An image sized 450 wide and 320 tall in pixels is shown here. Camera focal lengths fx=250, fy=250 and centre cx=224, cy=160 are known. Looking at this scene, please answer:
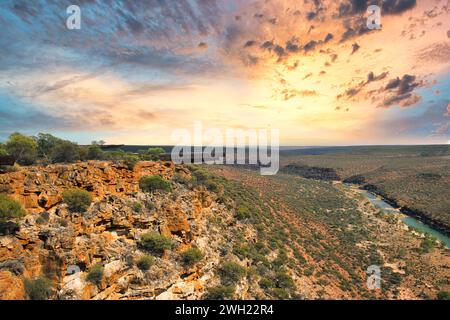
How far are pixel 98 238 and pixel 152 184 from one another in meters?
6.83

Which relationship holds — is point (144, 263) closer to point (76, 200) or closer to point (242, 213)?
point (76, 200)

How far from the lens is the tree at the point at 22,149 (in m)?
19.7

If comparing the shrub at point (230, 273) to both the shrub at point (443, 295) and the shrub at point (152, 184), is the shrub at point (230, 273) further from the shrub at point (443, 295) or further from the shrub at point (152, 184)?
the shrub at point (443, 295)

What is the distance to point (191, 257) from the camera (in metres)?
15.9

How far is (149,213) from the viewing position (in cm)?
1767

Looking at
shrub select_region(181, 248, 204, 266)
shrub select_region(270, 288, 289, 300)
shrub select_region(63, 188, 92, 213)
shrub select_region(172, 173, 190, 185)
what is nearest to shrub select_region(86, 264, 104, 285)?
shrub select_region(63, 188, 92, 213)

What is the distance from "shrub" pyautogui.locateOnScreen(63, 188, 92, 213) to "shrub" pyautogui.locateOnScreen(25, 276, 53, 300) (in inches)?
185

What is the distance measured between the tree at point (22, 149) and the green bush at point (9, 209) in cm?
888

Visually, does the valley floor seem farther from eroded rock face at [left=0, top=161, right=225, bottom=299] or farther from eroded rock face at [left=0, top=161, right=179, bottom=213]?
eroded rock face at [left=0, top=161, right=179, bottom=213]

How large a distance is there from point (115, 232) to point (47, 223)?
362cm

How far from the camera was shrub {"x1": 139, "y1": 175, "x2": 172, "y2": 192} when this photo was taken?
19.7 metres

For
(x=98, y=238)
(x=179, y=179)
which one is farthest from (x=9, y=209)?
(x=179, y=179)

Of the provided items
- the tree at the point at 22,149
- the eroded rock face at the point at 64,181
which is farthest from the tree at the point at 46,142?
the eroded rock face at the point at 64,181

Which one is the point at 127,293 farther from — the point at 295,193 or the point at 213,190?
the point at 295,193
